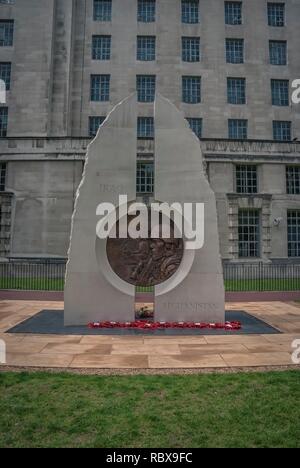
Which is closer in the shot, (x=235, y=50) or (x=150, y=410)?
(x=150, y=410)

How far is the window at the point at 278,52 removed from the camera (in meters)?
36.9

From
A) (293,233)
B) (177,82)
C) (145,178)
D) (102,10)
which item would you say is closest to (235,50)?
(177,82)

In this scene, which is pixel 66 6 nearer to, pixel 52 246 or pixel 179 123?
pixel 52 246

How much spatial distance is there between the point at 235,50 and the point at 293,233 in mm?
20607

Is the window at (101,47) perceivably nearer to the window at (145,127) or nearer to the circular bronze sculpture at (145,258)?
the window at (145,127)

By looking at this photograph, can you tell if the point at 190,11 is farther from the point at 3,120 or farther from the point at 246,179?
the point at 3,120

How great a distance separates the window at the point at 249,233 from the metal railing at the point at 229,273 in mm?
1479

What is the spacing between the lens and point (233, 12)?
1451 inches

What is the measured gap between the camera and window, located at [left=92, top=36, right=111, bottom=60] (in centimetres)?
3562

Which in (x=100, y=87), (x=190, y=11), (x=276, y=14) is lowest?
(x=100, y=87)

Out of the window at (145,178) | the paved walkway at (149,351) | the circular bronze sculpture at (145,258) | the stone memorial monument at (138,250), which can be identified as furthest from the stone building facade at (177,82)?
the paved walkway at (149,351)

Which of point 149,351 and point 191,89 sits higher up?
point 191,89
